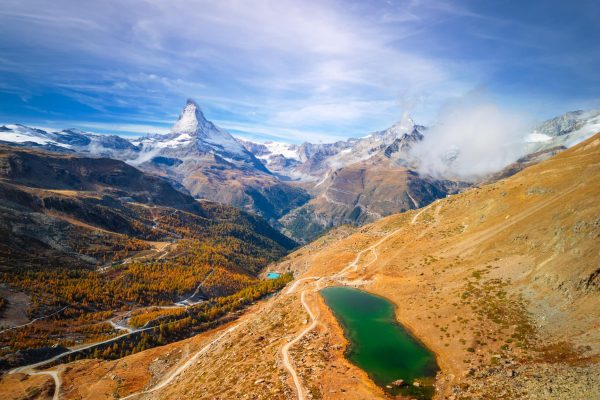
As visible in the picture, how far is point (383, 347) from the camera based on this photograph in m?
77.5

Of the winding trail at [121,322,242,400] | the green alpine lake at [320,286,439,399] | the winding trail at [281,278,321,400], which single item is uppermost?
the winding trail at [281,278,321,400]

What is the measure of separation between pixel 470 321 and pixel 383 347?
20.7 m

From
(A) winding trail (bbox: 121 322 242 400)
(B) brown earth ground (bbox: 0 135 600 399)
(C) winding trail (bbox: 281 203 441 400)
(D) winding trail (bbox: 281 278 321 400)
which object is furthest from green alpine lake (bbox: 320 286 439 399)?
(A) winding trail (bbox: 121 322 242 400)

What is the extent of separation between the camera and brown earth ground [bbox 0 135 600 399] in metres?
58.0

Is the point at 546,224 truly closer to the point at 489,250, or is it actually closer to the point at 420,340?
the point at 489,250

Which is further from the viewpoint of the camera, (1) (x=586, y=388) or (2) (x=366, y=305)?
(2) (x=366, y=305)

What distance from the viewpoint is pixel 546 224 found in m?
93.0

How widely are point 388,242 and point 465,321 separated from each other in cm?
8309

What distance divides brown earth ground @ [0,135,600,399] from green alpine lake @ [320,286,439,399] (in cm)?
255

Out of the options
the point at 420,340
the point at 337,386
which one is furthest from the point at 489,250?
the point at 337,386

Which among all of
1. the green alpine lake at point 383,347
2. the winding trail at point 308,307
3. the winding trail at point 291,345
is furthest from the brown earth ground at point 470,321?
the green alpine lake at point 383,347

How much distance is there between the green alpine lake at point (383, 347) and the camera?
207 ft

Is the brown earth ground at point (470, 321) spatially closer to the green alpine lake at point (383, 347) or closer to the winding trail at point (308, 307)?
the winding trail at point (308, 307)

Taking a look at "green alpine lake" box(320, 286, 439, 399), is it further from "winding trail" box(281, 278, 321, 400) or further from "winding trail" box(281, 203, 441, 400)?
"winding trail" box(281, 203, 441, 400)
